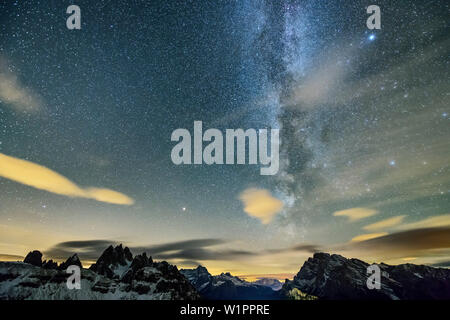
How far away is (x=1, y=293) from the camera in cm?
19912
